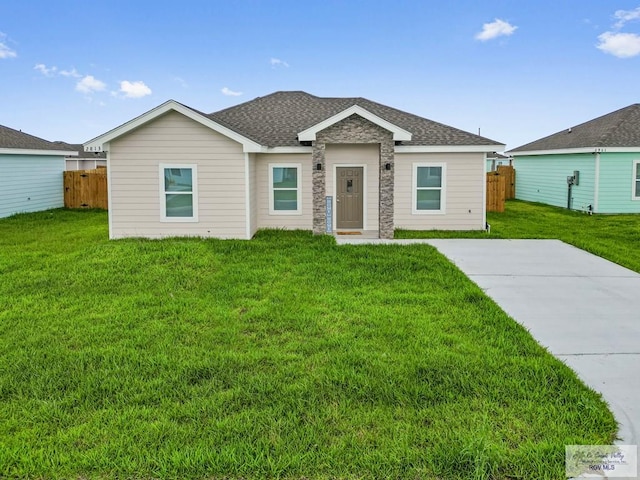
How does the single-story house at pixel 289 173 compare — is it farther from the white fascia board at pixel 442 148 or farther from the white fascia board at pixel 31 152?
the white fascia board at pixel 31 152

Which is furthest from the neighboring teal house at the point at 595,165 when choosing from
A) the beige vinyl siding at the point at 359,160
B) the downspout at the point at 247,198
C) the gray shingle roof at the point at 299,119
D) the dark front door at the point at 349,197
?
the downspout at the point at 247,198

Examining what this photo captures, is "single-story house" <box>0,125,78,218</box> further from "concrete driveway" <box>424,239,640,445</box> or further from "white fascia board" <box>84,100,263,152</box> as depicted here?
"concrete driveway" <box>424,239,640,445</box>

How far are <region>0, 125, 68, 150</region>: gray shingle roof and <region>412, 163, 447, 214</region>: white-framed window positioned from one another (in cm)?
1535

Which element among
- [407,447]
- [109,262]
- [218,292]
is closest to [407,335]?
[407,447]

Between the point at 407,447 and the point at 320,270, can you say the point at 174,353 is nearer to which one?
the point at 407,447

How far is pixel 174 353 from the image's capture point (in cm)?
625

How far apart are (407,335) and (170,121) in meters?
9.71

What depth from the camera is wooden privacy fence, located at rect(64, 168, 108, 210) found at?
2358 cm

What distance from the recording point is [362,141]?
14695 mm

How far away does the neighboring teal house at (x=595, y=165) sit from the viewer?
2077 cm

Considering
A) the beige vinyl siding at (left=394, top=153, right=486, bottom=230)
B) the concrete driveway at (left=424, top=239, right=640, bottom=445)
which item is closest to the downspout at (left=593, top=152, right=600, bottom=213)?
the beige vinyl siding at (left=394, top=153, right=486, bottom=230)

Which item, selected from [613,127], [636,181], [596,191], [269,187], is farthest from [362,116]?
[613,127]

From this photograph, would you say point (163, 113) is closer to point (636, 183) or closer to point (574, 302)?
point (574, 302)

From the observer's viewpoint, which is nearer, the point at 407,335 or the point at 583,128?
the point at 407,335
